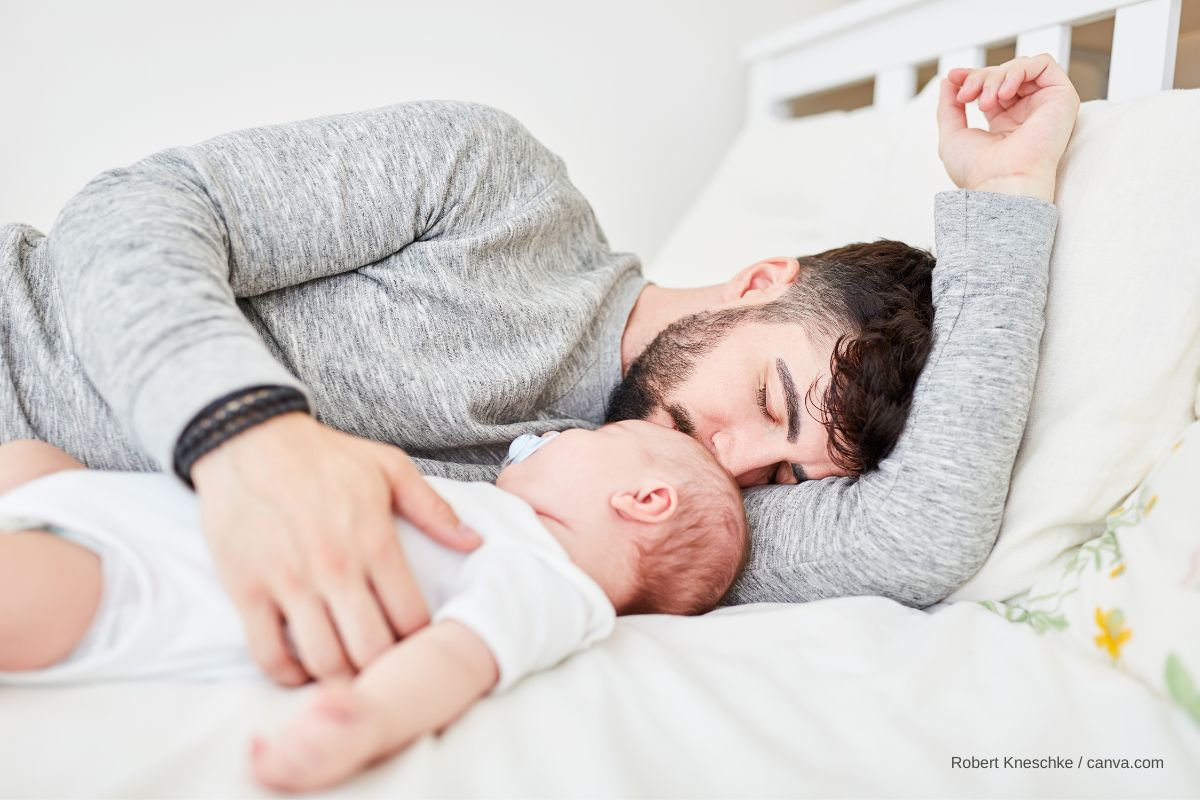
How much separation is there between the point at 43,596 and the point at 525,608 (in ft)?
1.10

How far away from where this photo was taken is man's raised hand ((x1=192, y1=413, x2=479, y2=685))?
0.61 metres

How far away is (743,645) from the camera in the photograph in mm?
784

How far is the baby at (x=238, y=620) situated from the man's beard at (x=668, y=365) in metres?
0.27

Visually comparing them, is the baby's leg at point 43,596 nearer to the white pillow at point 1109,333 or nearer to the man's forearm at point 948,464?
the man's forearm at point 948,464

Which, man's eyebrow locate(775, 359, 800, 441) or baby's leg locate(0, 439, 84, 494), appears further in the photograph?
man's eyebrow locate(775, 359, 800, 441)

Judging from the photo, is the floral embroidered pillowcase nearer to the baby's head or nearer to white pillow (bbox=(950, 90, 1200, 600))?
white pillow (bbox=(950, 90, 1200, 600))

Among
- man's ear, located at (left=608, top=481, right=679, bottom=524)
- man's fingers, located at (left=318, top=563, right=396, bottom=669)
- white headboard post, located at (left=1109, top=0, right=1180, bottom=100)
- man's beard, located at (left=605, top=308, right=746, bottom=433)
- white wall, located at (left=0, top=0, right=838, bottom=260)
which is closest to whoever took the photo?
man's fingers, located at (left=318, top=563, right=396, bottom=669)

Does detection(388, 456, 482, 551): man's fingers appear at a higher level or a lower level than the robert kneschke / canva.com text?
higher

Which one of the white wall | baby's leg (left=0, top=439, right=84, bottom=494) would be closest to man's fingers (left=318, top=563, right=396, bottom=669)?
baby's leg (left=0, top=439, right=84, bottom=494)

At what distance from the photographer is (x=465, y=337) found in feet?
3.40

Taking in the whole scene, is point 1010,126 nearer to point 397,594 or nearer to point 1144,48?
point 1144,48

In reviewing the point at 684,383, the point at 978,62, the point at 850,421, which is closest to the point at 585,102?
the point at 978,62

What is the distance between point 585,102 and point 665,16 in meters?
0.30

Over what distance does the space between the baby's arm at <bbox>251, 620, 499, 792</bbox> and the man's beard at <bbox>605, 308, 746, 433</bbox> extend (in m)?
0.50
